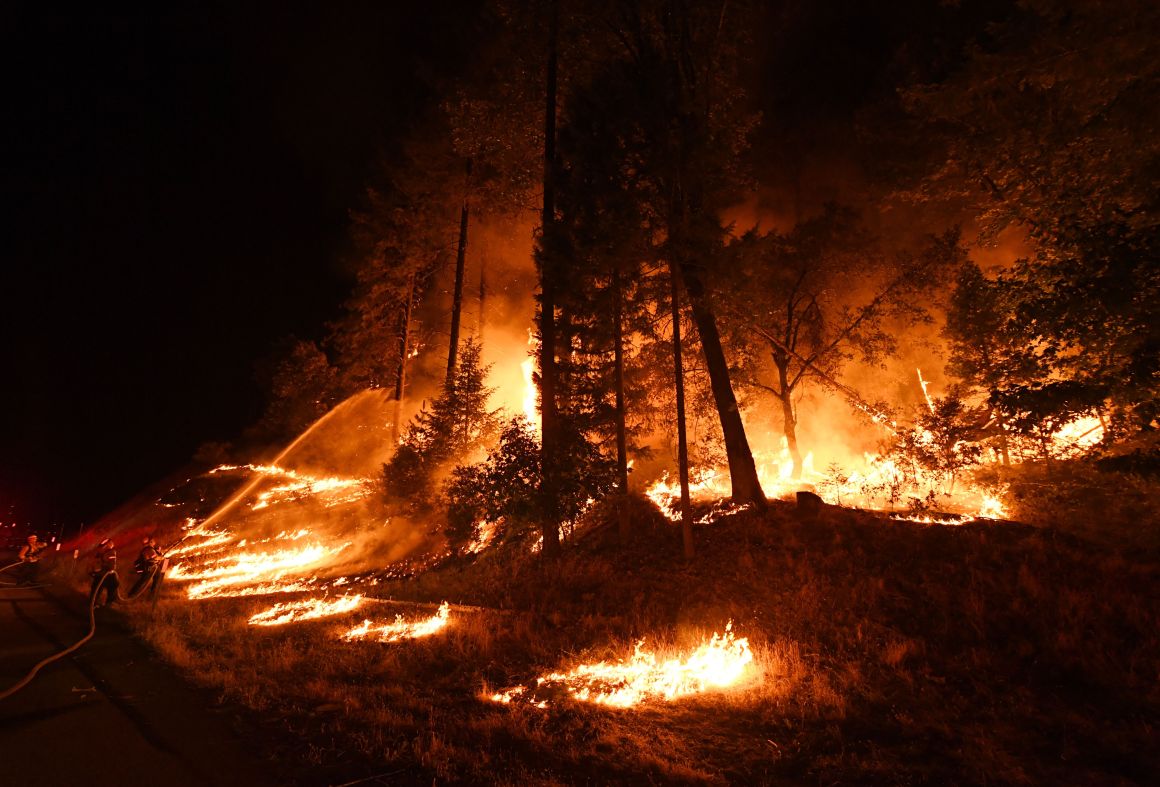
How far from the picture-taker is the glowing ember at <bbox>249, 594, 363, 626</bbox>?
11.7 m

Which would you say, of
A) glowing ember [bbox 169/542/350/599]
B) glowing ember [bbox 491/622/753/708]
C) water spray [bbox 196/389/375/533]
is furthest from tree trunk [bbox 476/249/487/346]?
glowing ember [bbox 491/622/753/708]

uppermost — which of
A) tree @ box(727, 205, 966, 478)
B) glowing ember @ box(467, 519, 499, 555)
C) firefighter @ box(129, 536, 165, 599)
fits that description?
tree @ box(727, 205, 966, 478)

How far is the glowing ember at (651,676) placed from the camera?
6738mm

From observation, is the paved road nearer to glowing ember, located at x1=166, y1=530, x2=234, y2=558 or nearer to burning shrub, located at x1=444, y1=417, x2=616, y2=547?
burning shrub, located at x1=444, y1=417, x2=616, y2=547

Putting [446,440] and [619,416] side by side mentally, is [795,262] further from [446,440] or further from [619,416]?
[446,440]

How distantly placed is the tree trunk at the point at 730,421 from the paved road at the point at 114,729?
1179cm

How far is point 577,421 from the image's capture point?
53.0 feet

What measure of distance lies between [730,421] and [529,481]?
218 inches

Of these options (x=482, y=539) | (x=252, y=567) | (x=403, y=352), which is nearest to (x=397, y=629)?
(x=482, y=539)

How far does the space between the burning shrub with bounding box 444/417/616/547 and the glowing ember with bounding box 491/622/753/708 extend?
589 cm

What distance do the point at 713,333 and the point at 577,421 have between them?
460 centimetres

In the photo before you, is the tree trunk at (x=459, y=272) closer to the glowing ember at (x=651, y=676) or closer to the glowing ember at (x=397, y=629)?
the glowing ember at (x=397, y=629)

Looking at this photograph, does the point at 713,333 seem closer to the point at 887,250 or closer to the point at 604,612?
the point at 604,612

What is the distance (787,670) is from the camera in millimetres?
6961
